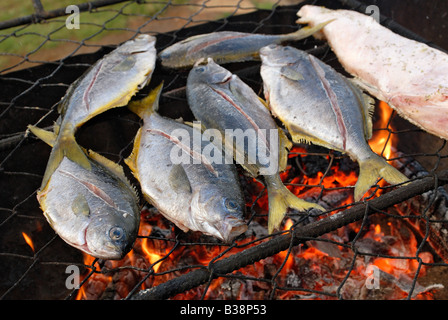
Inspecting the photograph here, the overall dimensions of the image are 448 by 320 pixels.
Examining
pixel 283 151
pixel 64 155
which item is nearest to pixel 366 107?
pixel 283 151

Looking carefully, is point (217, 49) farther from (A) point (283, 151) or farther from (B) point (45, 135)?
(B) point (45, 135)

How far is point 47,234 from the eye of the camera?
3066 millimetres

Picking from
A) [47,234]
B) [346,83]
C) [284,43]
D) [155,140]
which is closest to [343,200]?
[346,83]

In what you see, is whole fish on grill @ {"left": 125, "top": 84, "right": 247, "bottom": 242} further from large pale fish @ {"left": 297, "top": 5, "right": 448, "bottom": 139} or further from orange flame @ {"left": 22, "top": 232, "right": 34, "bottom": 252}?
orange flame @ {"left": 22, "top": 232, "right": 34, "bottom": 252}

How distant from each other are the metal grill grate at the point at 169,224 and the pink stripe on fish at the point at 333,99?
0.16 m

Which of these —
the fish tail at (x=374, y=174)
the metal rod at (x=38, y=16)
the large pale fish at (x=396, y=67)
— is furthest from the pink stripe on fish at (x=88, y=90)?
the large pale fish at (x=396, y=67)

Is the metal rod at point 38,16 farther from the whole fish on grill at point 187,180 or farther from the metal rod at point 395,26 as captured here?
the metal rod at point 395,26

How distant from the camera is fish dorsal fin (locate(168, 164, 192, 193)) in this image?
1.83 meters

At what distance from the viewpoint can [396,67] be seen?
2.39m

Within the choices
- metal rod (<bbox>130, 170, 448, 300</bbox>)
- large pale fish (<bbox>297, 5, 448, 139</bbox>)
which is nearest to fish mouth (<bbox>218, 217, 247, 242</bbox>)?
metal rod (<bbox>130, 170, 448, 300</bbox>)

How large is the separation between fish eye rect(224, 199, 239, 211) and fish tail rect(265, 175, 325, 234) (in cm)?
21

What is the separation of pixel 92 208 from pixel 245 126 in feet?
3.11

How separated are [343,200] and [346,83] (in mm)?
893
